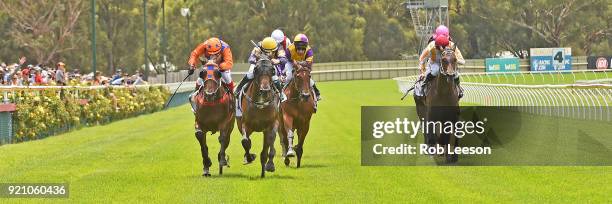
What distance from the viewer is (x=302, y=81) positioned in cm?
1678

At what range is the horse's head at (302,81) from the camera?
16.7m

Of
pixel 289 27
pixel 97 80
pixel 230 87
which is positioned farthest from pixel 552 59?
pixel 230 87

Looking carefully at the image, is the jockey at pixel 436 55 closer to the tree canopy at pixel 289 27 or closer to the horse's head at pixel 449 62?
the horse's head at pixel 449 62

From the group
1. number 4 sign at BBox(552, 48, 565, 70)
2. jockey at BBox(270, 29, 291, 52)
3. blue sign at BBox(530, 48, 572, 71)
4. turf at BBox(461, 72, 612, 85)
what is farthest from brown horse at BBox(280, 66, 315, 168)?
number 4 sign at BBox(552, 48, 565, 70)

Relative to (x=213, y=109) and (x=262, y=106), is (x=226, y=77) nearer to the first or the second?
(x=213, y=109)

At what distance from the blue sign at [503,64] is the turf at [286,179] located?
225 feet

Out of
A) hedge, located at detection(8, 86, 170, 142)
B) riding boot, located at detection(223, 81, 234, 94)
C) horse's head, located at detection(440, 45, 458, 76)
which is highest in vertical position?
horse's head, located at detection(440, 45, 458, 76)

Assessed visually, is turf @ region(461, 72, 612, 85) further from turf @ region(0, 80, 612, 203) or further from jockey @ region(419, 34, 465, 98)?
jockey @ region(419, 34, 465, 98)

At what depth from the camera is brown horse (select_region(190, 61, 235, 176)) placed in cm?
1543

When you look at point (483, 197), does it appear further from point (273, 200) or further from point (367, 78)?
point (367, 78)

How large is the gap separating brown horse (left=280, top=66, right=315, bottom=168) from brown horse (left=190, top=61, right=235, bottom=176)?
4.26ft

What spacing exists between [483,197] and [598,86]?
13.2 metres

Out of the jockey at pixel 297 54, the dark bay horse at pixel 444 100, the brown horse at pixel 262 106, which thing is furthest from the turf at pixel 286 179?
the jockey at pixel 297 54

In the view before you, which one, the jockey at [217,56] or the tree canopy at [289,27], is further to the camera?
the tree canopy at [289,27]
